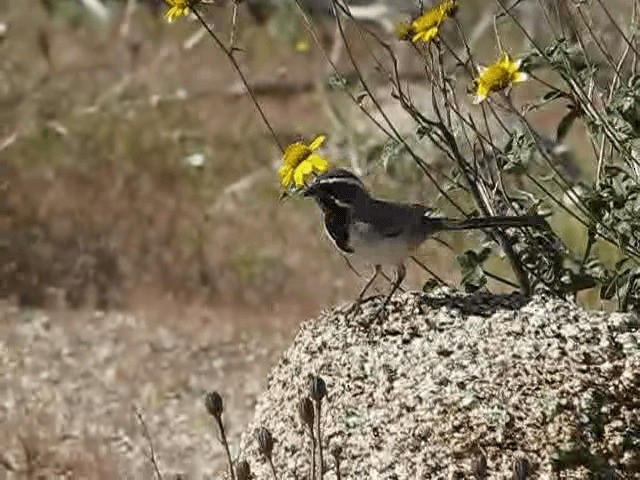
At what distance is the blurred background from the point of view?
596 centimetres

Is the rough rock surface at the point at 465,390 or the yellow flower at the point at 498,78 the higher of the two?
the yellow flower at the point at 498,78

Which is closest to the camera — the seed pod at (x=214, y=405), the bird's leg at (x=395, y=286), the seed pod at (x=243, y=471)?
the seed pod at (x=243, y=471)

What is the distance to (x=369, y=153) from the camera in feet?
25.7

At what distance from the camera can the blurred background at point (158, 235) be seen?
5.96m

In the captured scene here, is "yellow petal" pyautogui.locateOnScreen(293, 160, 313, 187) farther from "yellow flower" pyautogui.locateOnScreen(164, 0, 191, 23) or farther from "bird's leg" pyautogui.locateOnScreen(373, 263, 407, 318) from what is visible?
"yellow flower" pyautogui.locateOnScreen(164, 0, 191, 23)

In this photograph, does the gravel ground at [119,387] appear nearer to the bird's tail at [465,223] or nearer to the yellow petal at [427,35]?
the bird's tail at [465,223]

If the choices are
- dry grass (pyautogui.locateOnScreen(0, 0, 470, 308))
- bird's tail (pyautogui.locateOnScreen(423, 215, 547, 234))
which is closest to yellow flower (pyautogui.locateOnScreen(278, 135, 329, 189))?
bird's tail (pyautogui.locateOnScreen(423, 215, 547, 234))

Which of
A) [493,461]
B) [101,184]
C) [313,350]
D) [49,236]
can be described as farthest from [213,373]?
[493,461]

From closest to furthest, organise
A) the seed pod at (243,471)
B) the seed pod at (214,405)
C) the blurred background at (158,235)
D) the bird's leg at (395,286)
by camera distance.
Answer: the seed pod at (243,471)
the seed pod at (214,405)
the bird's leg at (395,286)
the blurred background at (158,235)

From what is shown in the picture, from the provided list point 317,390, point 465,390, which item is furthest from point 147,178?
point 317,390

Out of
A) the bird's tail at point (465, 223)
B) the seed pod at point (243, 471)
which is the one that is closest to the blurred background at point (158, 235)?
the bird's tail at point (465, 223)

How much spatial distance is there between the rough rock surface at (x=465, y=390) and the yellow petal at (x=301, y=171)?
35cm

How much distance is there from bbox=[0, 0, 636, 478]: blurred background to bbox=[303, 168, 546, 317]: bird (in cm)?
37

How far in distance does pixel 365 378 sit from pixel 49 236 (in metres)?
4.65
